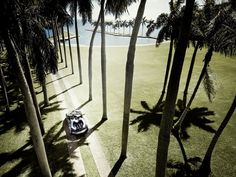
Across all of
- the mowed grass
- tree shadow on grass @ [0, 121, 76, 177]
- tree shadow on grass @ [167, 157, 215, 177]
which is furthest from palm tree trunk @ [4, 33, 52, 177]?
tree shadow on grass @ [167, 157, 215, 177]

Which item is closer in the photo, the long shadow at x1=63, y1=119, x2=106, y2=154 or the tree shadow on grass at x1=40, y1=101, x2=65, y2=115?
the long shadow at x1=63, y1=119, x2=106, y2=154

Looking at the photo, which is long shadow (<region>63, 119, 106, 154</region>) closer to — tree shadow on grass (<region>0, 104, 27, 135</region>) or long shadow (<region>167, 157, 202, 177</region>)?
tree shadow on grass (<region>0, 104, 27, 135</region>)

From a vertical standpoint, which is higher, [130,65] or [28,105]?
[130,65]

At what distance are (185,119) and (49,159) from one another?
35.7 ft

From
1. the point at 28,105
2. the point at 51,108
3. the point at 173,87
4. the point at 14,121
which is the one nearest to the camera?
the point at 173,87

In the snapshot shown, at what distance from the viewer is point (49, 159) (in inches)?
410

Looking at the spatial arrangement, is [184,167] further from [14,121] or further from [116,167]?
A: [14,121]

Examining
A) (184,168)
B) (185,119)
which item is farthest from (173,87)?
(185,119)

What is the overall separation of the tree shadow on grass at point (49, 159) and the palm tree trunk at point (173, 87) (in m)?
5.41

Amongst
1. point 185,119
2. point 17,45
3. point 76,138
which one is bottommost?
point 76,138

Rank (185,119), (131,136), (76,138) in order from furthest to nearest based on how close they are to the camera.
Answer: (185,119) → (131,136) → (76,138)

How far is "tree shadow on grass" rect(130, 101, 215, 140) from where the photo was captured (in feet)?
44.8

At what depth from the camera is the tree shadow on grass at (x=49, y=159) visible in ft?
31.2

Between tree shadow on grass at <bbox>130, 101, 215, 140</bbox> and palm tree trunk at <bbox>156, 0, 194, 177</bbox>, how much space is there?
23.1ft
